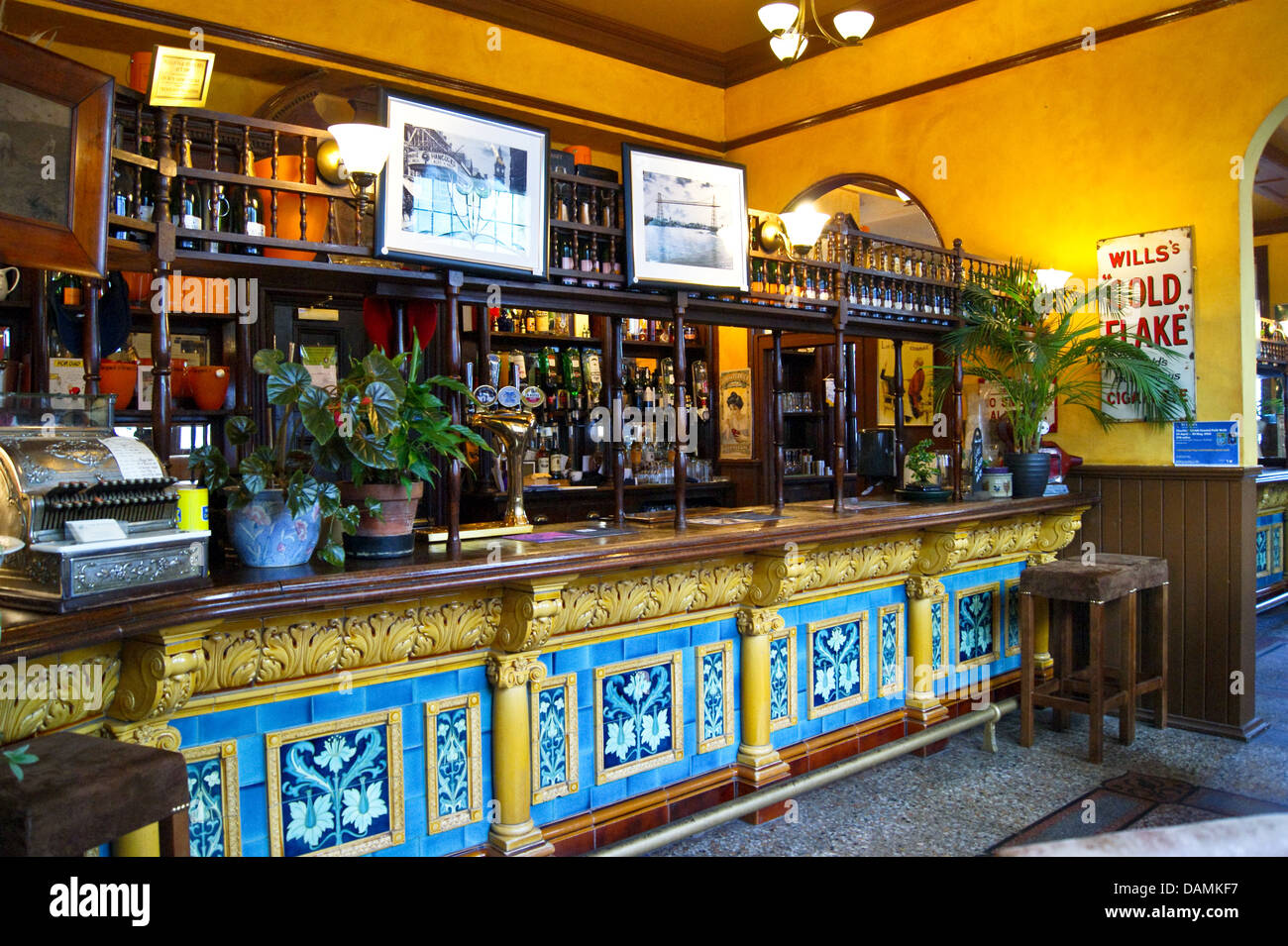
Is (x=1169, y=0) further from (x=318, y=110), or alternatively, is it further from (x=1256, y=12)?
(x=318, y=110)

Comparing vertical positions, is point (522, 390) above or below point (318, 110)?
below

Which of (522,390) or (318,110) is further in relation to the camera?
(318,110)

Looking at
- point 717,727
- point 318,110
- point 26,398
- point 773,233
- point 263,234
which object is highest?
point 318,110

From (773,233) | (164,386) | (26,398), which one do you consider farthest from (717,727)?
(26,398)

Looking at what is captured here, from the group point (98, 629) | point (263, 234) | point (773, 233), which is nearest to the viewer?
point (98, 629)

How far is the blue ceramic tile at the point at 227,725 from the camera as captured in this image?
8.38ft

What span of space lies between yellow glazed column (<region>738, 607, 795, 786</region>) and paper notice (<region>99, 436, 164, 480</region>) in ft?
7.82

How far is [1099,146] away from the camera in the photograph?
17.8 feet

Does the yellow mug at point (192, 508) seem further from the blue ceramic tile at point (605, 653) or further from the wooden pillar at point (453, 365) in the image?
the blue ceramic tile at point (605, 653)

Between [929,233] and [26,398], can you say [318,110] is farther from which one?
[929,233]

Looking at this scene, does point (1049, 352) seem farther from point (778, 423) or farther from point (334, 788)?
point (334, 788)
